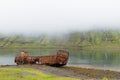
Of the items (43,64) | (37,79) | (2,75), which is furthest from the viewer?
(43,64)

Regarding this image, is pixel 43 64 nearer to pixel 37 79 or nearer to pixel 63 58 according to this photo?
pixel 63 58

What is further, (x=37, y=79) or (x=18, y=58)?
(x=18, y=58)

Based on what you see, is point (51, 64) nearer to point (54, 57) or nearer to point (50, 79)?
point (54, 57)

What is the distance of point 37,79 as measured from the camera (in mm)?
43094

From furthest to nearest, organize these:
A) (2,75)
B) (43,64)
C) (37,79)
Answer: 1. (43,64)
2. (2,75)
3. (37,79)

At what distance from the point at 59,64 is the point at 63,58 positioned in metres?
2.07

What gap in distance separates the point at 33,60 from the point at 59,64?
7.65m

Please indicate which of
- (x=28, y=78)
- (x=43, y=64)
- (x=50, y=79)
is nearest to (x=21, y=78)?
(x=28, y=78)

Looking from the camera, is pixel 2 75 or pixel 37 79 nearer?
pixel 37 79

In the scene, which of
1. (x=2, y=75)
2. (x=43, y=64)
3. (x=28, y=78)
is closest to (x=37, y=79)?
(x=28, y=78)

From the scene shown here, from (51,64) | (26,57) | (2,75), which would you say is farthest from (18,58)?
(2,75)

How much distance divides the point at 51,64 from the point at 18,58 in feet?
30.1

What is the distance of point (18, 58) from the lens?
8394cm

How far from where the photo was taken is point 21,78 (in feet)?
142
